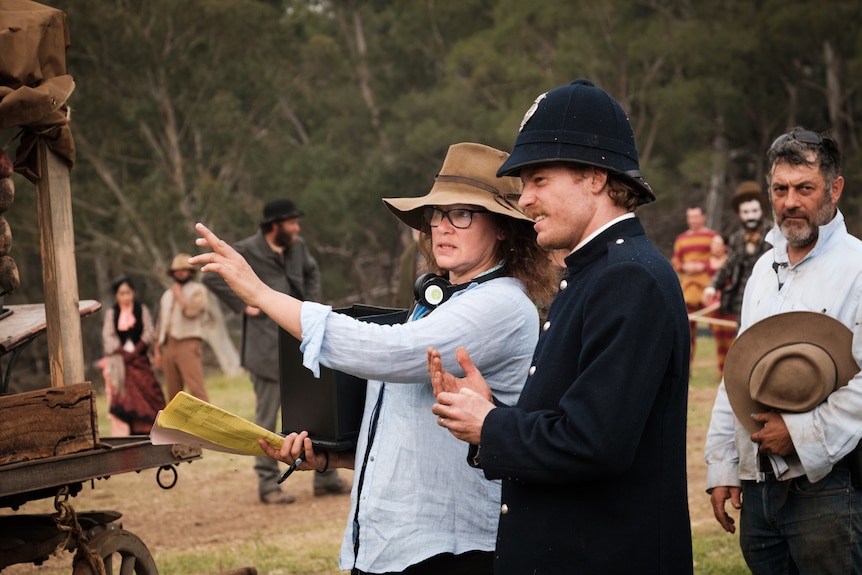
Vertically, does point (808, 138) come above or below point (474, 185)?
above

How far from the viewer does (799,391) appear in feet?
11.8

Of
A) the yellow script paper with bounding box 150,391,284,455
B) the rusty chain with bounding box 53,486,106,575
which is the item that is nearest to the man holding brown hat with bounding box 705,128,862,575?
the yellow script paper with bounding box 150,391,284,455

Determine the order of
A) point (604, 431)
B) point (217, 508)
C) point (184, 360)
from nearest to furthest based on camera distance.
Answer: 1. point (604, 431)
2. point (217, 508)
3. point (184, 360)

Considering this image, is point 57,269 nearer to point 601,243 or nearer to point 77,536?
point 77,536

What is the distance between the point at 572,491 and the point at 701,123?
28074 mm

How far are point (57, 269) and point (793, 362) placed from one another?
273 centimetres

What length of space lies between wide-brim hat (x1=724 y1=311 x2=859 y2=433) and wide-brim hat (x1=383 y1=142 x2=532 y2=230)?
980 mm

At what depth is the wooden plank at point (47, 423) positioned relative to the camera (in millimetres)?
3764

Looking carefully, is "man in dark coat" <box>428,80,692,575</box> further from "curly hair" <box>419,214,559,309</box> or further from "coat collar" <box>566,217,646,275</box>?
"curly hair" <box>419,214,559,309</box>

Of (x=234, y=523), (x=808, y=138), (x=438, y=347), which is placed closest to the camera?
(x=438, y=347)

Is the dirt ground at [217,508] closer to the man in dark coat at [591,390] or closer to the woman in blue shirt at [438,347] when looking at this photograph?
the woman in blue shirt at [438,347]

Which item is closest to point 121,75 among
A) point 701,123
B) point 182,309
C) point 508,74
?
point 508,74

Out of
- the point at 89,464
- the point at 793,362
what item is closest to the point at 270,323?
the point at 89,464

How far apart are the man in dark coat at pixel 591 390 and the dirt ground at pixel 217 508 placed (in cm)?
420
